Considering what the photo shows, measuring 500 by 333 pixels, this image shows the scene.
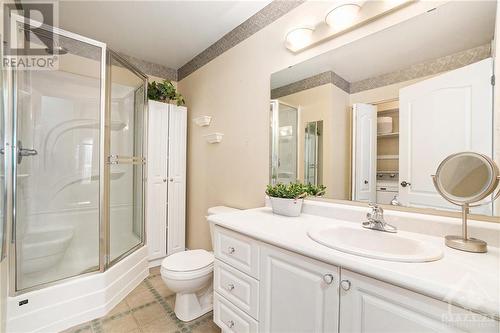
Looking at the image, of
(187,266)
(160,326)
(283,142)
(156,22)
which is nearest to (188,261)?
(187,266)

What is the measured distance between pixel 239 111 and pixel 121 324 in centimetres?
186

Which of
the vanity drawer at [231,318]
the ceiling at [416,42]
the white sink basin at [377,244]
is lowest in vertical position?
the vanity drawer at [231,318]

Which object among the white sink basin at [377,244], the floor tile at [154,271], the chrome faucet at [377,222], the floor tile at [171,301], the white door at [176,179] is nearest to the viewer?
the white sink basin at [377,244]

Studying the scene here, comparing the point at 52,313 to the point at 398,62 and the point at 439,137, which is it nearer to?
the point at 439,137

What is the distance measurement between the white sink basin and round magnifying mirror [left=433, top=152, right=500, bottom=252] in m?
0.14

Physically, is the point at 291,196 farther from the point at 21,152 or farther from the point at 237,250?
the point at 21,152

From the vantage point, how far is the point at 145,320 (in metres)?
1.58

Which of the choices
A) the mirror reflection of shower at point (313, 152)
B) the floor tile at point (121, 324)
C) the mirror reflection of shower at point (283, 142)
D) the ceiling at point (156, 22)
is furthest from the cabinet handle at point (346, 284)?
the ceiling at point (156, 22)

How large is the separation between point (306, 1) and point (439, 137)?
121 centimetres

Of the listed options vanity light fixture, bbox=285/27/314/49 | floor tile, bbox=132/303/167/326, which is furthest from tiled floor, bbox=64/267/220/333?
vanity light fixture, bbox=285/27/314/49

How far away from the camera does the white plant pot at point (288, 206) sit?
1.40m

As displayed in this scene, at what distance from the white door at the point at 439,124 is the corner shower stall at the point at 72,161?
2136 mm

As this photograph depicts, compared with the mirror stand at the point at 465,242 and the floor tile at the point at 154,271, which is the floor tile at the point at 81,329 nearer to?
the floor tile at the point at 154,271

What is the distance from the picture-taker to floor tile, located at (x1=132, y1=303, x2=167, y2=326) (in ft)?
5.20
